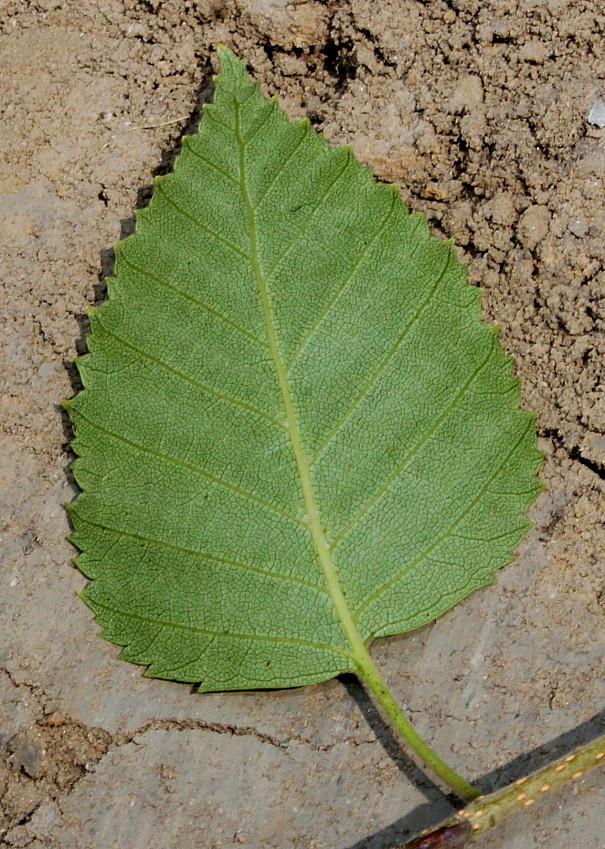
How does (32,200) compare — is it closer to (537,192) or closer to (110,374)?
(110,374)

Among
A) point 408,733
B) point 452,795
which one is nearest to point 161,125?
point 408,733

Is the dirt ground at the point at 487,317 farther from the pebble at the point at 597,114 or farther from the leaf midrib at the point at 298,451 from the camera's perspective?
the leaf midrib at the point at 298,451

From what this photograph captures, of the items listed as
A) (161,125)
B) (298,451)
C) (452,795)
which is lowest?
(452,795)

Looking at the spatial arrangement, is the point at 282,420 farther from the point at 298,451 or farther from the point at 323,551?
the point at 323,551

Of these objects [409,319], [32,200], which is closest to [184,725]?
[409,319]

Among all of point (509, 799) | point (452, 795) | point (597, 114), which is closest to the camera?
point (509, 799)

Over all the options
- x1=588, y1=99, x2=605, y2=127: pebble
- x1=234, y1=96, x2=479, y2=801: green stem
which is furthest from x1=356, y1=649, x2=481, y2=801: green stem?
x1=588, y1=99, x2=605, y2=127: pebble
